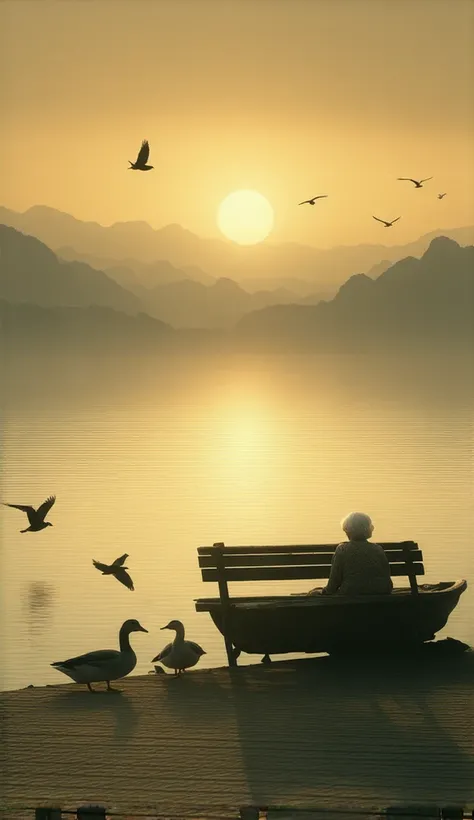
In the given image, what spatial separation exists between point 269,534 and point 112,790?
84.6 ft

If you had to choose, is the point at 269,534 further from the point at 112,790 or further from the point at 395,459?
the point at 112,790

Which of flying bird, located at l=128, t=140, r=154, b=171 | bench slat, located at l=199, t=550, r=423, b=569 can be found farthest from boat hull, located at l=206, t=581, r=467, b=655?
flying bird, located at l=128, t=140, r=154, b=171

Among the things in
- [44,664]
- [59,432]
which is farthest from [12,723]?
[59,432]

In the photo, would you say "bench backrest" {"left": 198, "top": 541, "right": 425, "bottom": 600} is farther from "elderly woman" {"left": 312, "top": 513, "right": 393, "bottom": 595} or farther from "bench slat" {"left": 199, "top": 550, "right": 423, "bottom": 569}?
"elderly woman" {"left": 312, "top": 513, "right": 393, "bottom": 595}

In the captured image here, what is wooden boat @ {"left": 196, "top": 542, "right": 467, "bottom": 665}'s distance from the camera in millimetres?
15242

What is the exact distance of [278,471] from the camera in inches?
2105

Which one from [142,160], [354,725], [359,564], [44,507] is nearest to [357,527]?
[359,564]

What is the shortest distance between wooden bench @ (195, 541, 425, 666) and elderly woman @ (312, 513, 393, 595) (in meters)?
0.43

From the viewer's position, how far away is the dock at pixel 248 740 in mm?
10938

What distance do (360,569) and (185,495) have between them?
101ft

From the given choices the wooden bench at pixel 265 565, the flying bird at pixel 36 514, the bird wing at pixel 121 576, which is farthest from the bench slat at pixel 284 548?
the flying bird at pixel 36 514

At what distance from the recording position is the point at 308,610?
15.2 meters

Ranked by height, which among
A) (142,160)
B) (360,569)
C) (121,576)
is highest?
(142,160)

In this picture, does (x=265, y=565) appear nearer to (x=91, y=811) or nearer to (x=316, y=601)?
(x=316, y=601)
